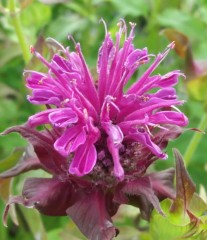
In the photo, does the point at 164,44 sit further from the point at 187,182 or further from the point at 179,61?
the point at 187,182

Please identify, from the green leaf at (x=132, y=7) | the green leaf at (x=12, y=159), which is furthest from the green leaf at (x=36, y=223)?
the green leaf at (x=132, y=7)

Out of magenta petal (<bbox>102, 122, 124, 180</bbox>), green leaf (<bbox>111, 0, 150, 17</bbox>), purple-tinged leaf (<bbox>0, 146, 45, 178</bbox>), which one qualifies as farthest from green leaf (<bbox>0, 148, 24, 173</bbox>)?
green leaf (<bbox>111, 0, 150, 17</bbox>)

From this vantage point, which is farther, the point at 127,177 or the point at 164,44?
the point at 164,44

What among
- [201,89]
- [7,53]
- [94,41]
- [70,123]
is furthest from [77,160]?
[94,41]

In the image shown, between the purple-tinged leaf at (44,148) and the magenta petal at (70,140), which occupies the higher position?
the magenta petal at (70,140)

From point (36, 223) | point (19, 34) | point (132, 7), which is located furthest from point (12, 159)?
point (132, 7)

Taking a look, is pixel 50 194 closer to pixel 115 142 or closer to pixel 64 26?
pixel 115 142

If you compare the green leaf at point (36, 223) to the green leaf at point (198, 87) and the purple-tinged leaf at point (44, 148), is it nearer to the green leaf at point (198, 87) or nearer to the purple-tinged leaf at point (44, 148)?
the purple-tinged leaf at point (44, 148)
